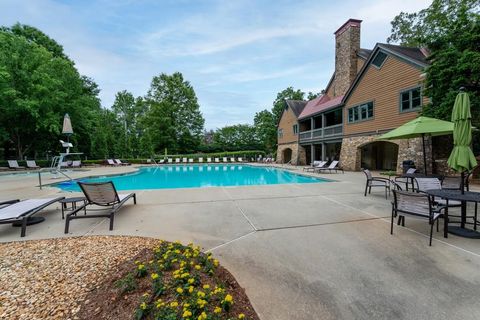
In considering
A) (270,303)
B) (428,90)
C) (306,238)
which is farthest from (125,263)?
(428,90)

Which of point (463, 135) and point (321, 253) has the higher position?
point (463, 135)

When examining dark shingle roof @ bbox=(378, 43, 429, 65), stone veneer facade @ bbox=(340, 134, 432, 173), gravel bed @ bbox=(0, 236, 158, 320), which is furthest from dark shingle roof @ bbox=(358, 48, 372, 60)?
gravel bed @ bbox=(0, 236, 158, 320)

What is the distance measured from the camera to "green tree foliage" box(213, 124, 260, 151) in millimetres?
39312

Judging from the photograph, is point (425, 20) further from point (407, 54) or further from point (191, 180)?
point (191, 180)

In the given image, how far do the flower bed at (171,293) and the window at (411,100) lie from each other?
1343 cm

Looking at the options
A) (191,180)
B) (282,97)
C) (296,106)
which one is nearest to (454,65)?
(191,180)

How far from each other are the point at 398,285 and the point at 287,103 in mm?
24344

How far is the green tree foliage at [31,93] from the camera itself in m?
17.3

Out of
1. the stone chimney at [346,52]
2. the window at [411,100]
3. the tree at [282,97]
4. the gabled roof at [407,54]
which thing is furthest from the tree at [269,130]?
the window at [411,100]

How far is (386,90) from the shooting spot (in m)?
13.0

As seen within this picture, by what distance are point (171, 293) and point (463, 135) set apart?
16.0 feet

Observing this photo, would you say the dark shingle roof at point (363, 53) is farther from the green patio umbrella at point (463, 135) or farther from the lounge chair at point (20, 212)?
the lounge chair at point (20, 212)

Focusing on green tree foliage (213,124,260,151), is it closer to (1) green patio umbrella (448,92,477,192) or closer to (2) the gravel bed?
(1) green patio umbrella (448,92,477,192)

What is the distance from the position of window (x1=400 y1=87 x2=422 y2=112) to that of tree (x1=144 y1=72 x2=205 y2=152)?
30.4m
